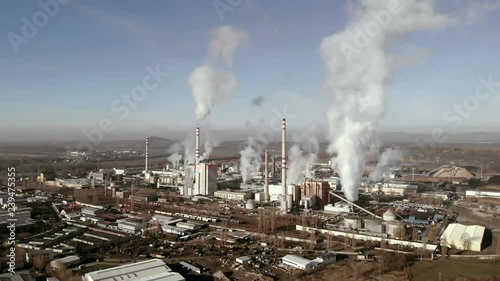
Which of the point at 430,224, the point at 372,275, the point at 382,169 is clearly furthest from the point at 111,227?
the point at 382,169

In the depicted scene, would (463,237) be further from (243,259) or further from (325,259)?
(243,259)

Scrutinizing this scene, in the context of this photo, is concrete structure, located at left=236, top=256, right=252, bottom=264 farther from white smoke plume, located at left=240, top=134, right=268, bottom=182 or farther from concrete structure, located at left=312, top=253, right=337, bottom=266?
white smoke plume, located at left=240, top=134, right=268, bottom=182

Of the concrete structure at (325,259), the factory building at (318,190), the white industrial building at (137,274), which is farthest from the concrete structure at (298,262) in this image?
the factory building at (318,190)

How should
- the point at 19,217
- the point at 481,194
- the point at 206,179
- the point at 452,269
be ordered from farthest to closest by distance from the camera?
the point at 206,179 < the point at 481,194 < the point at 19,217 < the point at 452,269

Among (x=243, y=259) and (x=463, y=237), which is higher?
(x=463, y=237)

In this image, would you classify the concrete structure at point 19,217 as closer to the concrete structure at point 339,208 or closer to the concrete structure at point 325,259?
the concrete structure at point 325,259

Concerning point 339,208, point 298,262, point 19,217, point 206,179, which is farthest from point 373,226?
point 19,217
